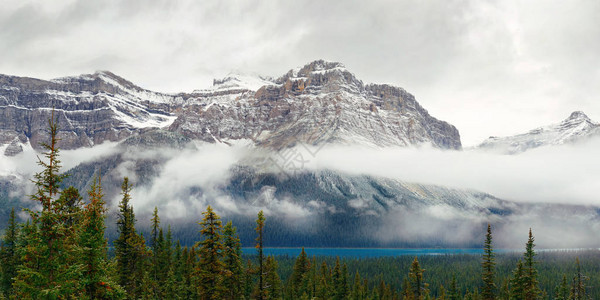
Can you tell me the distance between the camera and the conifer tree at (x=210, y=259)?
36.1 metres

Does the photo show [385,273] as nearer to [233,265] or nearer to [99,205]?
[233,265]

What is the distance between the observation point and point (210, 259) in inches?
1452

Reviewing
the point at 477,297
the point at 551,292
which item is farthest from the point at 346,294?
the point at 551,292

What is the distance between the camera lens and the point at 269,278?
71.1m

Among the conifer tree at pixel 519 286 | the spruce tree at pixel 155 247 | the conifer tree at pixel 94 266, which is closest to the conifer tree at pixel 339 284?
the spruce tree at pixel 155 247

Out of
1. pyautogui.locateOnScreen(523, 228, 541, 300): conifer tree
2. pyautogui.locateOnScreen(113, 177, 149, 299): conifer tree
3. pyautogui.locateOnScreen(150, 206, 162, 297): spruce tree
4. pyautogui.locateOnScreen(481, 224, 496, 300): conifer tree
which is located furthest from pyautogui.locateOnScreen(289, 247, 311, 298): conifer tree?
pyautogui.locateOnScreen(113, 177, 149, 299): conifer tree

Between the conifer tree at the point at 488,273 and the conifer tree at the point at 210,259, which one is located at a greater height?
the conifer tree at the point at 210,259

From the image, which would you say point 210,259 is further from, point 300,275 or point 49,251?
point 300,275

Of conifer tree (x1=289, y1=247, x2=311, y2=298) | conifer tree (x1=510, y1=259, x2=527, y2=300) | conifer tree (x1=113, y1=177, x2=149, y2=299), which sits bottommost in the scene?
conifer tree (x1=289, y1=247, x2=311, y2=298)

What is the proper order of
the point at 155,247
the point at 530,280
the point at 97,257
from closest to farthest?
the point at 97,257 < the point at 530,280 < the point at 155,247

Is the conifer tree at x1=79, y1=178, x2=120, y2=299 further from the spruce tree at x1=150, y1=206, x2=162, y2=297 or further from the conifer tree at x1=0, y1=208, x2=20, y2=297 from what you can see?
the conifer tree at x1=0, y1=208, x2=20, y2=297

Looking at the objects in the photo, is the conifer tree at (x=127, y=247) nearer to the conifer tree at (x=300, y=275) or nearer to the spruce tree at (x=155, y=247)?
the spruce tree at (x=155, y=247)

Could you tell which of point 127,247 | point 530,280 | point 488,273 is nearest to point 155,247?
point 127,247

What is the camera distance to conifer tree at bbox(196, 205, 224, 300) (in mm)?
36062
